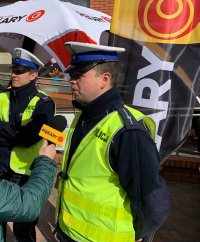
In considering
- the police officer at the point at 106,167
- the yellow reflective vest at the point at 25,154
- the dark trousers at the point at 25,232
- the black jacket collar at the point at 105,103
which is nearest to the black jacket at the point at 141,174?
the police officer at the point at 106,167

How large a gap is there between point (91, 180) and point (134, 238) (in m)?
0.40

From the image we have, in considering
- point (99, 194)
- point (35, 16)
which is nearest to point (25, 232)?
point (99, 194)

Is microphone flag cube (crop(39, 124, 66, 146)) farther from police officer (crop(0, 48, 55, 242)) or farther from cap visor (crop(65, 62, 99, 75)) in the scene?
police officer (crop(0, 48, 55, 242))

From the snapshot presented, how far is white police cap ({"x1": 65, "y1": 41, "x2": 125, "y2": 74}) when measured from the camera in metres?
1.84

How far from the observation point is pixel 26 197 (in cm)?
133

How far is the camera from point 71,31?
11.2ft

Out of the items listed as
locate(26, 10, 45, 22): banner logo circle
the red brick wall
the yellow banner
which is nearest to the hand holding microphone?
the yellow banner

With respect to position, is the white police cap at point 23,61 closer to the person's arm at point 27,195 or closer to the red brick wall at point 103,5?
the person's arm at point 27,195

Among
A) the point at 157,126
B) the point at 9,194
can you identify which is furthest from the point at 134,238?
the point at 157,126

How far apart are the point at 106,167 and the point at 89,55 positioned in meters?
0.62

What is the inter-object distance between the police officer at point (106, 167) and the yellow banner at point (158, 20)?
880 millimetres

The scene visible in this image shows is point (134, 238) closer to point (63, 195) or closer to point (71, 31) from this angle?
point (63, 195)

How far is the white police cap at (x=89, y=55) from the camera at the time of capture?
1843mm

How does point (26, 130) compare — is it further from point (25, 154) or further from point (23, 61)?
point (23, 61)
